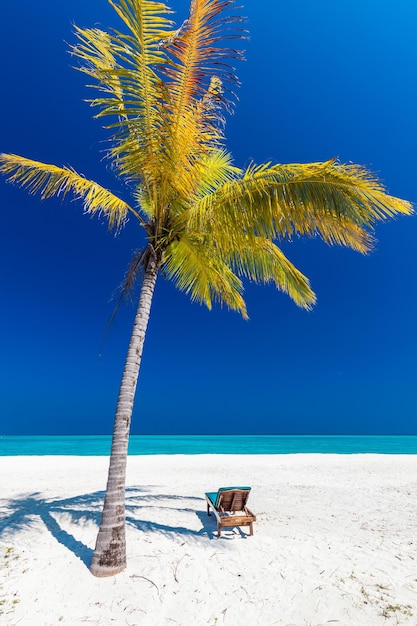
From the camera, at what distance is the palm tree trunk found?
169 inches

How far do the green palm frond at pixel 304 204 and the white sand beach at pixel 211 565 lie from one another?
445cm

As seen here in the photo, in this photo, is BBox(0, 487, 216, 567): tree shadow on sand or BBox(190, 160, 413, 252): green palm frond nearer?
BBox(190, 160, 413, 252): green palm frond

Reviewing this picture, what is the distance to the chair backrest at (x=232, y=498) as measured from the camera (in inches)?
231

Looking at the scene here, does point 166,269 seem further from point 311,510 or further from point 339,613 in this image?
point 311,510

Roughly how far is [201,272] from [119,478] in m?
3.92

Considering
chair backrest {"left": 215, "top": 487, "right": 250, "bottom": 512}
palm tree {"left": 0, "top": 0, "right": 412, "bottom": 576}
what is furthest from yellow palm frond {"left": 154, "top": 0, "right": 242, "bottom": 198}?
chair backrest {"left": 215, "top": 487, "right": 250, "bottom": 512}

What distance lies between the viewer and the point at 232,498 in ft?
19.6

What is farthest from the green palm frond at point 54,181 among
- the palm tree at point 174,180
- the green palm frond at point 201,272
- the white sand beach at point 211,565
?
the white sand beach at point 211,565

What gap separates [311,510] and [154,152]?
311 inches

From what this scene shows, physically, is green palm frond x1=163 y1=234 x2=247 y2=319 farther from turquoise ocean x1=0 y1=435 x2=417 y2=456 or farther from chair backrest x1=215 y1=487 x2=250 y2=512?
turquoise ocean x1=0 y1=435 x2=417 y2=456

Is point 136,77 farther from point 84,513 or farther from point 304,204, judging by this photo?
point 84,513

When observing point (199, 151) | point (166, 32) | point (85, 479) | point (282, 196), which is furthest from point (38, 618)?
point (85, 479)

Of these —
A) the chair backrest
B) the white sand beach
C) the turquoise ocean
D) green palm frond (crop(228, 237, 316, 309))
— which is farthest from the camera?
the turquoise ocean

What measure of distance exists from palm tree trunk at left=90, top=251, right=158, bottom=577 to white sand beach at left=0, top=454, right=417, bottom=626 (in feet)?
0.62
